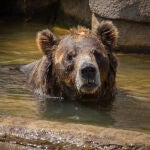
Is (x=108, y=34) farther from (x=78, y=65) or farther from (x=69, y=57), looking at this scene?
(x=78, y=65)

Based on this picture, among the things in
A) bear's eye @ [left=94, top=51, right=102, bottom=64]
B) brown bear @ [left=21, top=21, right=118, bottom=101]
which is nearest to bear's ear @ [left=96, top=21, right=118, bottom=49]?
brown bear @ [left=21, top=21, right=118, bottom=101]

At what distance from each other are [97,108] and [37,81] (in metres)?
1.07

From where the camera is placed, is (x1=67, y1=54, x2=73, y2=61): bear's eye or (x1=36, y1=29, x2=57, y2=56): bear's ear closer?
(x1=67, y1=54, x2=73, y2=61): bear's eye

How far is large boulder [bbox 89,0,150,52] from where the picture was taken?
35.8 ft

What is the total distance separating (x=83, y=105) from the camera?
749 centimetres

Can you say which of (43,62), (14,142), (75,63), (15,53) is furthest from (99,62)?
(15,53)

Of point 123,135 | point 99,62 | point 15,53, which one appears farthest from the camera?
point 15,53

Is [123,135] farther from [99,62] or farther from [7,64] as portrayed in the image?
[7,64]

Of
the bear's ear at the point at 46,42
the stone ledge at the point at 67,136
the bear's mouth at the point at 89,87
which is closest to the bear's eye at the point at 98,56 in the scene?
the bear's mouth at the point at 89,87

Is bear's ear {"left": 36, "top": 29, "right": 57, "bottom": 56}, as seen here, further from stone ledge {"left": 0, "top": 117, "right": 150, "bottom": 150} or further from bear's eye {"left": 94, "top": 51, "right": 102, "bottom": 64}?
stone ledge {"left": 0, "top": 117, "right": 150, "bottom": 150}

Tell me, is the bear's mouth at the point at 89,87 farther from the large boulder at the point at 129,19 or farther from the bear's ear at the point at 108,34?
the large boulder at the point at 129,19

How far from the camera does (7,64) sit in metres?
9.64

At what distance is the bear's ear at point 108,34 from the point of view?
25.8 feet

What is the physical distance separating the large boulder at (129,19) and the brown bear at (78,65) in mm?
3086
